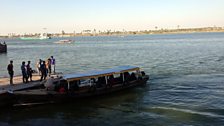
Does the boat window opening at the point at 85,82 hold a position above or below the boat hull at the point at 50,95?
above

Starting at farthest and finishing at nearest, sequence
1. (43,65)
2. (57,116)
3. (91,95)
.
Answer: (43,65) < (91,95) < (57,116)

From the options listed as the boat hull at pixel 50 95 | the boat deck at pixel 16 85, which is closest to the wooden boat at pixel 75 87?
the boat hull at pixel 50 95

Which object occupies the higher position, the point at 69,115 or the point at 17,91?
the point at 17,91

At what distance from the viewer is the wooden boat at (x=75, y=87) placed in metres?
23.1

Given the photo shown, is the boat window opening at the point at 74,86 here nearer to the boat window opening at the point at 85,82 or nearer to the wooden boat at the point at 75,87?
the wooden boat at the point at 75,87

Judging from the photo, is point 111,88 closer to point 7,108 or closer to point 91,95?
point 91,95

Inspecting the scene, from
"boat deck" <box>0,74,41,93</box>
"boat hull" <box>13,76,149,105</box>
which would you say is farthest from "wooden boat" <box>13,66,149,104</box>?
"boat deck" <box>0,74,41,93</box>

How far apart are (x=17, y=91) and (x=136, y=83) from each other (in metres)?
11.7

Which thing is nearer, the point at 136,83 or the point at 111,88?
the point at 111,88

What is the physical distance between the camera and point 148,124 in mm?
19531

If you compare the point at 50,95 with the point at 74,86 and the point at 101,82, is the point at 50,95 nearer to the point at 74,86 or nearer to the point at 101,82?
the point at 74,86

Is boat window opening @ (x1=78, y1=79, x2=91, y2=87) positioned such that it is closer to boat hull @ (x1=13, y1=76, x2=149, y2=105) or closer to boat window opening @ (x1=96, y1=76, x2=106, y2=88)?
boat window opening @ (x1=96, y1=76, x2=106, y2=88)

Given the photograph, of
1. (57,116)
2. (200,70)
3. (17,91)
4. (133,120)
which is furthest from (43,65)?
(200,70)

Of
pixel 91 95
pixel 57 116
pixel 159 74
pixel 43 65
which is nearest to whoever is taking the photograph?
pixel 57 116
